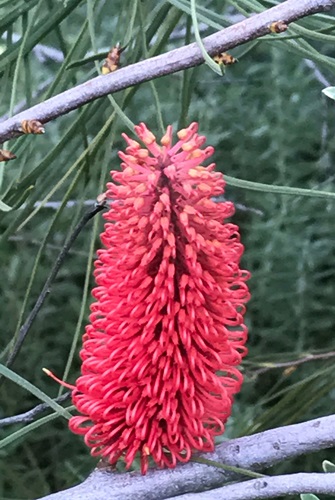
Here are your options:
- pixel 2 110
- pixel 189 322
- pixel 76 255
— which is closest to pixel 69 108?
pixel 189 322

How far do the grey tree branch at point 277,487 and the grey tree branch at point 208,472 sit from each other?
37 millimetres

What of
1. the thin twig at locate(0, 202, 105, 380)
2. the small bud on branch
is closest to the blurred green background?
the thin twig at locate(0, 202, 105, 380)

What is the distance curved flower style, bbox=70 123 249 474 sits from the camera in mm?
374

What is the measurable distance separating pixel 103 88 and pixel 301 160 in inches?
28.1

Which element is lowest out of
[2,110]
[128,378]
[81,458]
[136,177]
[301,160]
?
[81,458]

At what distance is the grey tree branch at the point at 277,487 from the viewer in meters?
0.31

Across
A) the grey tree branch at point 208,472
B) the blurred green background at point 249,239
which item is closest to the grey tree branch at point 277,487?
the grey tree branch at point 208,472

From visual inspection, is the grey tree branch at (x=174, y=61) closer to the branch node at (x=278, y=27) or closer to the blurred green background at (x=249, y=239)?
the branch node at (x=278, y=27)

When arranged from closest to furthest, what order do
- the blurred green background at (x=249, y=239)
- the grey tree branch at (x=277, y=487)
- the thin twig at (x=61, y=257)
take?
the grey tree branch at (x=277, y=487) < the thin twig at (x=61, y=257) < the blurred green background at (x=249, y=239)

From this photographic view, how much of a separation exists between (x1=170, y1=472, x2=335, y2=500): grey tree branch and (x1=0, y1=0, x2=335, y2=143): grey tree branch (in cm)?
20

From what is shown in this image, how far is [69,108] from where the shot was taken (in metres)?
0.33

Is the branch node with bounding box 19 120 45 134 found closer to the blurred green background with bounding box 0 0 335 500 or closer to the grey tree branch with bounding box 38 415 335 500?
the grey tree branch with bounding box 38 415 335 500

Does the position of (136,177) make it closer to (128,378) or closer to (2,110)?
(128,378)

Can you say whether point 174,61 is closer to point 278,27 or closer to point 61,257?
point 278,27
